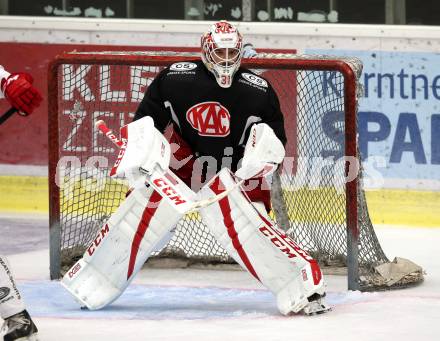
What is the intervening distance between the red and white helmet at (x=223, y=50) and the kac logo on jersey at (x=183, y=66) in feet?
0.52

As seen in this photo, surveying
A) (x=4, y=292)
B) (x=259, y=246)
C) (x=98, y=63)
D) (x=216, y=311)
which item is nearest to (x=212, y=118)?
(x=259, y=246)

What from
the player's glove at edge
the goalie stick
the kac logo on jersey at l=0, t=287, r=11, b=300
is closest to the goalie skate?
the goalie stick

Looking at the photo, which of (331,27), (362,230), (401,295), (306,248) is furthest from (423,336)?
(331,27)

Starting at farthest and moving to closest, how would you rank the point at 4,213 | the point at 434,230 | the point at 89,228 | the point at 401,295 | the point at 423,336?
the point at 4,213 → the point at 434,230 → the point at 89,228 → the point at 401,295 → the point at 423,336

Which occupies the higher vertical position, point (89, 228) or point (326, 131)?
point (326, 131)

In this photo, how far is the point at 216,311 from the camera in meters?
6.02

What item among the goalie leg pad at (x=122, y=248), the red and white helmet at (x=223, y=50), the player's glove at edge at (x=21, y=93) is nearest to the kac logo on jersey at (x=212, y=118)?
the red and white helmet at (x=223, y=50)

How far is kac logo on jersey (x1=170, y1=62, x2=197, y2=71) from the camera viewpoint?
615 cm

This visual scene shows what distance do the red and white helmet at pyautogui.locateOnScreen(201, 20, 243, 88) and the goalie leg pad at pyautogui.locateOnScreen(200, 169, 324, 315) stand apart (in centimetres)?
40

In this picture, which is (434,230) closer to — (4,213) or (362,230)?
(362,230)

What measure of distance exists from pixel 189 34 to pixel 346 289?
2.64 metres

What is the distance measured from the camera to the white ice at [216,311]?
550cm

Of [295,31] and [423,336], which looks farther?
[295,31]

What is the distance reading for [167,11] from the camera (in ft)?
29.6
